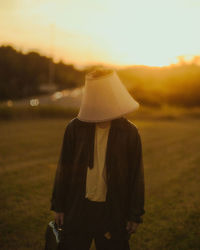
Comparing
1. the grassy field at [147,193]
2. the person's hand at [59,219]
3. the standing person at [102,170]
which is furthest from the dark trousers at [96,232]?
the grassy field at [147,193]

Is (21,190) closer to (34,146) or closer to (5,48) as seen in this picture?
(34,146)

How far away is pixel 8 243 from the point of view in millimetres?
4297

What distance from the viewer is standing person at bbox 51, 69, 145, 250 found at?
2.62 meters

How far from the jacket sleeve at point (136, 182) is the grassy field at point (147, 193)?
187 centimetres

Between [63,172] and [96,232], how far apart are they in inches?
20.0

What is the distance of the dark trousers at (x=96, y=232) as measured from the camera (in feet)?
8.89

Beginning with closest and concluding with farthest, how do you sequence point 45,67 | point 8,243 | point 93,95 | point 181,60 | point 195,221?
point 93,95, point 8,243, point 195,221, point 181,60, point 45,67

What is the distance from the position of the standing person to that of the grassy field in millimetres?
1724

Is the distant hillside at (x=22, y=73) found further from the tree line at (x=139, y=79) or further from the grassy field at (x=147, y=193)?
the grassy field at (x=147, y=193)

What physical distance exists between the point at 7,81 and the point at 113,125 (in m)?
41.7

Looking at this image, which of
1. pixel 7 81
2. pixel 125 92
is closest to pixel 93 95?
pixel 125 92

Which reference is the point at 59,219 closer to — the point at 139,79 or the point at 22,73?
the point at 139,79

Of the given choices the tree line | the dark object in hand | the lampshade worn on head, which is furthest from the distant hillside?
the lampshade worn on head

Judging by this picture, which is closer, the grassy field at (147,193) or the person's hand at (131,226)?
the person's hand at (131,226)
